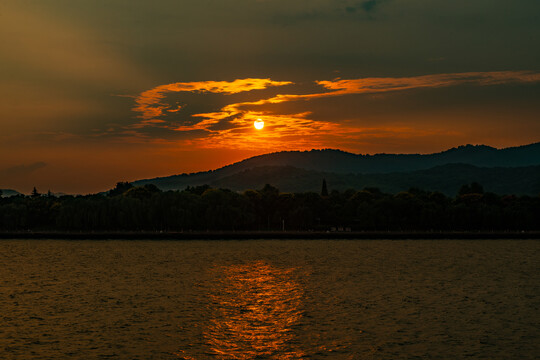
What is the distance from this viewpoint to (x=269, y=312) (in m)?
56.6

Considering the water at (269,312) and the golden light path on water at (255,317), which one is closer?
the golden light path on water at (255,317)

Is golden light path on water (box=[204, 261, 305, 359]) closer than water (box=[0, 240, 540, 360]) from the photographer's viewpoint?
Yes

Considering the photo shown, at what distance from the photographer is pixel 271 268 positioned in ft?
353

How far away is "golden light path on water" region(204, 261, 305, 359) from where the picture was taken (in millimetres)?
40531

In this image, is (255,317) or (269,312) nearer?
(255,317)

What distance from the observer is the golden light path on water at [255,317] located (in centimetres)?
4053

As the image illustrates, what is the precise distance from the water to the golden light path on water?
128mm

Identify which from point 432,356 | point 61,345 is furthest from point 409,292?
point 61,345

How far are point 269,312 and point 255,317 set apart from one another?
10.2ft

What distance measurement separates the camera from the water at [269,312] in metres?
40.9

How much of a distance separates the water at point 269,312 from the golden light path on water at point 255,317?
128 millimetres

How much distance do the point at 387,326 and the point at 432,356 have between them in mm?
10457

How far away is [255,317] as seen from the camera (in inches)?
2116

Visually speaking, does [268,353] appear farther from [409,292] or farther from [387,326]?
[409,292]
